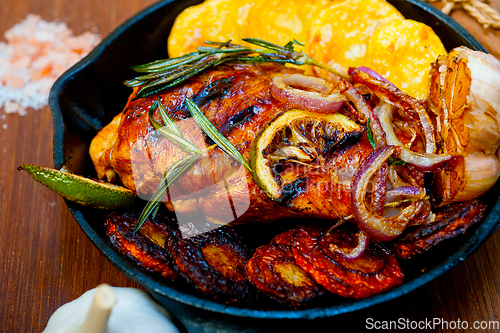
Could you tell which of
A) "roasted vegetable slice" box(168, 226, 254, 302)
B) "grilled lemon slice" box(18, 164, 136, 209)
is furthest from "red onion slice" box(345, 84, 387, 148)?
"grilled lemon slice" box(18, 164, 136, 209)

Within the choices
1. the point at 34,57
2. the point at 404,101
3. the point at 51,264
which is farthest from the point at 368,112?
the point at 34,57

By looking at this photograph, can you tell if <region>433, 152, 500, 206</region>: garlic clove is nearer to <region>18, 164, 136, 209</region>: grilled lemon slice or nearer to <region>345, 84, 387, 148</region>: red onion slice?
<region>345, 84, 387, 148</region>: red onion slice

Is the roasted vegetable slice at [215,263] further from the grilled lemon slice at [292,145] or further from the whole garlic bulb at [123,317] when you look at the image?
the grilled lemon slice at [292,145]

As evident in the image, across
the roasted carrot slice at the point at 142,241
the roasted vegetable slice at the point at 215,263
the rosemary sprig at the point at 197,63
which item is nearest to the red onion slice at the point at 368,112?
the rosemary sprig at the point at 197,63

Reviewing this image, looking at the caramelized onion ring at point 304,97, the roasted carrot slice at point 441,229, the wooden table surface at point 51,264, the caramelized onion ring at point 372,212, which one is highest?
the caramelized onion ring at point 304,97

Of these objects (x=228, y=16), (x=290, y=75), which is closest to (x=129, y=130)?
(x=290, y=75)

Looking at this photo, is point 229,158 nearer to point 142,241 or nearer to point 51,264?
point 142,241

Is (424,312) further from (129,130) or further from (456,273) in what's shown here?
(129,130)
